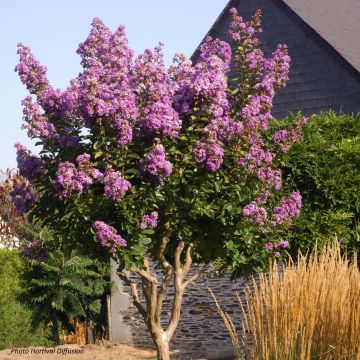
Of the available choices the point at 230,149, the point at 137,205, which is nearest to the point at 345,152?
the point at 230,149

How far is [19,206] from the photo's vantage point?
7094 mm

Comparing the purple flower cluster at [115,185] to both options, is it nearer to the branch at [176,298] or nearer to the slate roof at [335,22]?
the branch at [176,298]

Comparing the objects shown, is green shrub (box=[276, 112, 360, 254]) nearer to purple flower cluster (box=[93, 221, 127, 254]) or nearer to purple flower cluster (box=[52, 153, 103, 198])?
purple flower cluster (box=[93, 221, 127, 254])

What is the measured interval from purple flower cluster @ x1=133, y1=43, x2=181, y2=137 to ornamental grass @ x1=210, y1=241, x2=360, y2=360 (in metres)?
1.53

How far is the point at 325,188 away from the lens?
10891 mm

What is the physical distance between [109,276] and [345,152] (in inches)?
207

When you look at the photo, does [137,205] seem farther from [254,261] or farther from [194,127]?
[254,261]

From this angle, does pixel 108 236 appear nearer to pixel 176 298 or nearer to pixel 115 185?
pixel 115 185

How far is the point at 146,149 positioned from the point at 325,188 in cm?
512

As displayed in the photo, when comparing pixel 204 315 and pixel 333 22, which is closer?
pixel 204 315

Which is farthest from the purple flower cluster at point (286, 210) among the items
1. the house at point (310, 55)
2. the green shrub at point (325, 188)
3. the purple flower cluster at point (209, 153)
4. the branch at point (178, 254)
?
the house at point (310, 55)

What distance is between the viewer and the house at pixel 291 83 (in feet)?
41.1

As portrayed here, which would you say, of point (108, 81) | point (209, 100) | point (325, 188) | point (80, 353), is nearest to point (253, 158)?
point (209, 100)

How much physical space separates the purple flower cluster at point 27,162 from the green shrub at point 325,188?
490cm
